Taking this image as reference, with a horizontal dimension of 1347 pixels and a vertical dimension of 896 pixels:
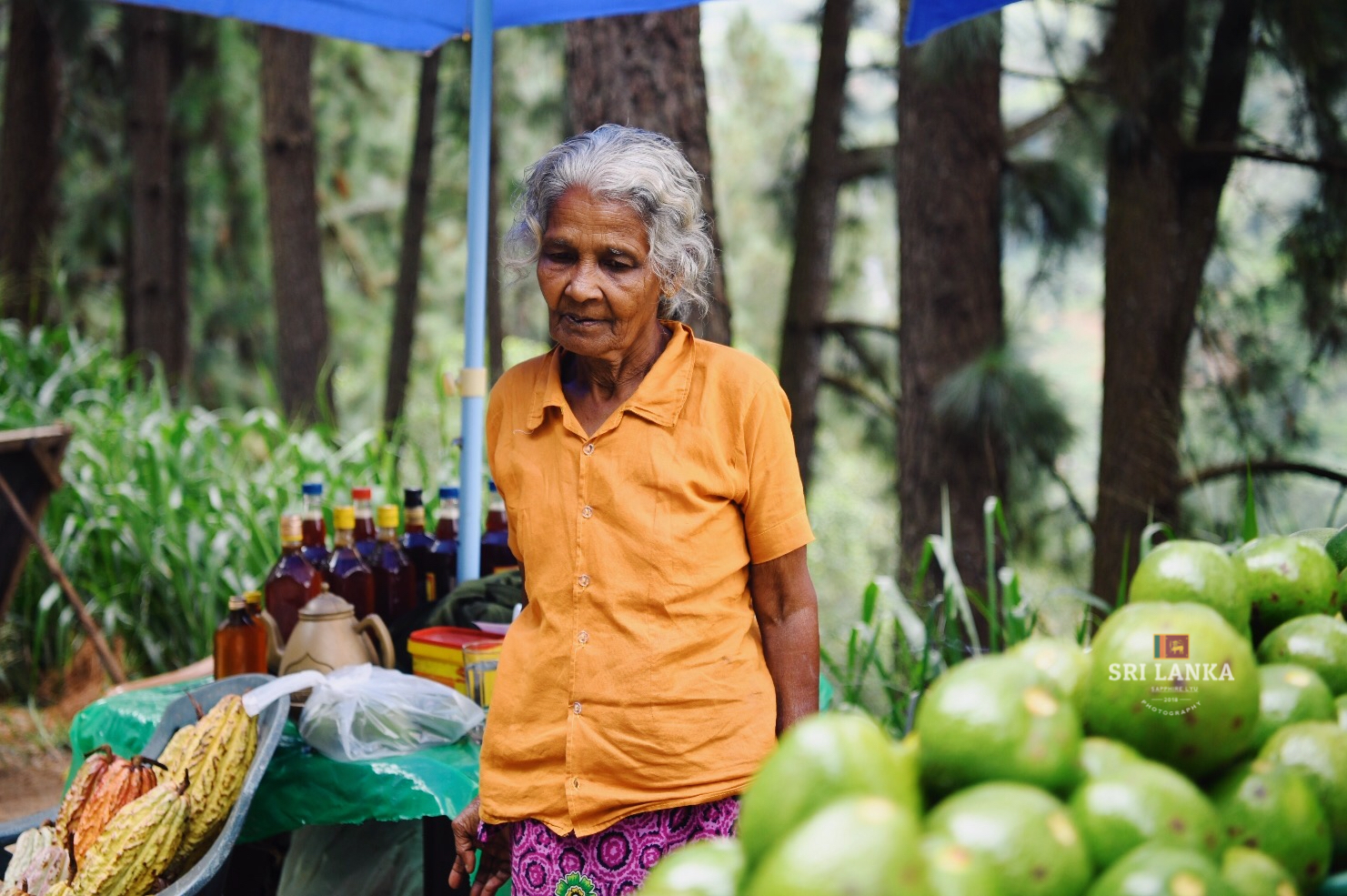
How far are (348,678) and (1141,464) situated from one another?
3205mm

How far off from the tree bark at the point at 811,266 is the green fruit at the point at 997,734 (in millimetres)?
5773

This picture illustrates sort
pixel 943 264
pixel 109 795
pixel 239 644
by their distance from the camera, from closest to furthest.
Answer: pixel 109 795 < pixel 239 644 < pixel 943 264

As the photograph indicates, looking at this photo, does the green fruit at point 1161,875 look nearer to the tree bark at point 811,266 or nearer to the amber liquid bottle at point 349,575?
the amber liquid bottle at point 349,575

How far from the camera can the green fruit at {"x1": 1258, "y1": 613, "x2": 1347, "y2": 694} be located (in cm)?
Result: 116

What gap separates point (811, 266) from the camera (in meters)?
6.96

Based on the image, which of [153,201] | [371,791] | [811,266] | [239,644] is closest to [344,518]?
[239,644]

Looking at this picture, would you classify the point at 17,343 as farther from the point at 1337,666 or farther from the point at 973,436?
the point at 1337,666

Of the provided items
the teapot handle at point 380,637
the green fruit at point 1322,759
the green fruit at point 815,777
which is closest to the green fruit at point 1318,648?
the green fruit at point 1322,759

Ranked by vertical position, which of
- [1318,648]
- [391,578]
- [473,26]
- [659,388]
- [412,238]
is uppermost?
[473,26]

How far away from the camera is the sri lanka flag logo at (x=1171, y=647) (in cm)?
99

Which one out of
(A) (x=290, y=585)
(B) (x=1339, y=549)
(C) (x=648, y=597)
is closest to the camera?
(B) (x=1339, y=549)

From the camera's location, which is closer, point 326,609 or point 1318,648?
point 1318,648

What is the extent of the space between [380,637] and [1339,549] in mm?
1888

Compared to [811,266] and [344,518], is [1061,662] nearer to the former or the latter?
A: [344,518]
